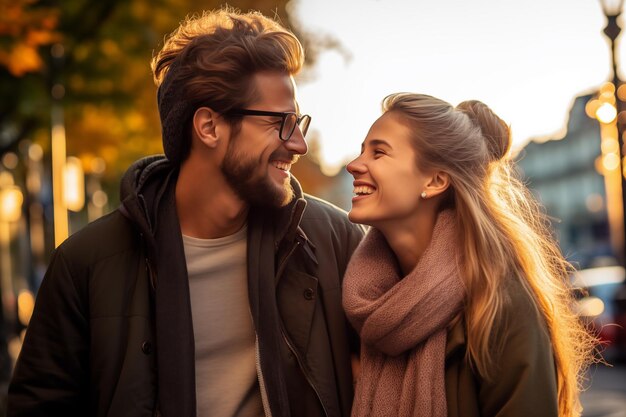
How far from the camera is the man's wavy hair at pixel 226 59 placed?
3783mm

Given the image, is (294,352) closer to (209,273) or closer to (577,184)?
(209,273)

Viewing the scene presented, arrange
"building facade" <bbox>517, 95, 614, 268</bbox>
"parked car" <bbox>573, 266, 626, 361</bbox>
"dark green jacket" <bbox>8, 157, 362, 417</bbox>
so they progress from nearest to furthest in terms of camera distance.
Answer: "dark green jacket" <bbox>8, 157, 362, 417</bbox> → "parked car" <bbox>573, 266, 626, 361</bbox> → "building facade" <bbox>517, 95, 614, 268</bbox>

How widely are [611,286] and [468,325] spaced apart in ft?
51.4

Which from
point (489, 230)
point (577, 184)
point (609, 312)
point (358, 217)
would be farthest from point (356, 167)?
point (577, 184)

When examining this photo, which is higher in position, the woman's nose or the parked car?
the woman's nose

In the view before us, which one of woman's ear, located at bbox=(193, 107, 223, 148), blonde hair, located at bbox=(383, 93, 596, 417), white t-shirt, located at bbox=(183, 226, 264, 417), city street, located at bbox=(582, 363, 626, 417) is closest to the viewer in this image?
blonde hair, located at bbox=(383, 93, 596, 417)

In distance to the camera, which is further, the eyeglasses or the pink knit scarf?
the eyeglasses

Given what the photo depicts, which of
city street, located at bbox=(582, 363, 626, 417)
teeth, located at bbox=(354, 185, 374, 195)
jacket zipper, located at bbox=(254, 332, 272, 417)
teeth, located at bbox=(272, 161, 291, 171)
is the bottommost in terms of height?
city street, located at bbox=(582, 363, 626, 417)

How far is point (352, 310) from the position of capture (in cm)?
350

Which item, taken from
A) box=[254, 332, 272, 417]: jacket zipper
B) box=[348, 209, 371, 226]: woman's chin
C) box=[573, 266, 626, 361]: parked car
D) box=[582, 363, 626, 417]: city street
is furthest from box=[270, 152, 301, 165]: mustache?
box=[573, 266, 626, 361]: parked car

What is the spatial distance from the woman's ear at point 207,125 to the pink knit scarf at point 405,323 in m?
0.84

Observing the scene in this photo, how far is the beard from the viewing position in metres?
3.70

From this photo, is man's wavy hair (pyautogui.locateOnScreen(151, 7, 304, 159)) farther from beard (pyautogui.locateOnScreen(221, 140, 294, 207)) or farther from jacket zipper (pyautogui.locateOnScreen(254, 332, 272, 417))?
jacket zipper (pyautogui.locateOnScreen(254, 332, 272, 417))

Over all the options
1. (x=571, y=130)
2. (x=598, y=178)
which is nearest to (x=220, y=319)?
(x=598, y=178)
